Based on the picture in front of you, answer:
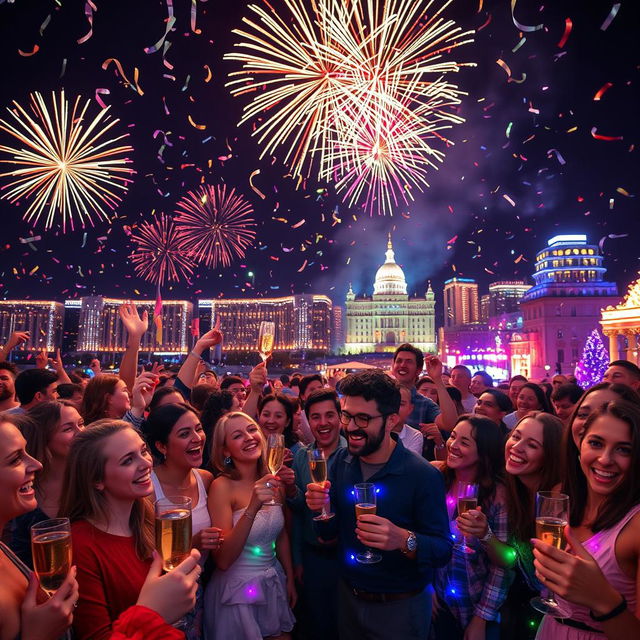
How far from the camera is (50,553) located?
66.2 inches

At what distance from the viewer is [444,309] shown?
13625cm

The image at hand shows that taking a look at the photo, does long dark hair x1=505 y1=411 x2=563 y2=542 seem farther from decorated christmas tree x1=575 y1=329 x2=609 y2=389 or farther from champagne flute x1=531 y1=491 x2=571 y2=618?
decorated christmas tree x1=575 y1=329 x2=609 y2=389

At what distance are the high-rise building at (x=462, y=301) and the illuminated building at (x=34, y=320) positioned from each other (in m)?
94.2

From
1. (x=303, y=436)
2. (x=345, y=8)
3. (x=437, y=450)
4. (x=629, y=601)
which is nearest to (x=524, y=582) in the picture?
(x=629, y=601)

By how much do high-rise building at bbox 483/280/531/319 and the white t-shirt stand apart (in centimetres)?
12984

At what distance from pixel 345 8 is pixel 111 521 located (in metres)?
10.2

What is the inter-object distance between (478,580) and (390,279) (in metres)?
97.6

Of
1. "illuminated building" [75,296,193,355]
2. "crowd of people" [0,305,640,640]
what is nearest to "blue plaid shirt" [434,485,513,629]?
"crowd of people" [0,305,640,640]

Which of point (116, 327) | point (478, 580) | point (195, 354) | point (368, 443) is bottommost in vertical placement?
point (478, 580)

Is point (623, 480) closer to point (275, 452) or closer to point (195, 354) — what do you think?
point (275, 452)

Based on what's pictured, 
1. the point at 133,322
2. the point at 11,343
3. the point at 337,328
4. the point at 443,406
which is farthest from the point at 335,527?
the point at 337,328

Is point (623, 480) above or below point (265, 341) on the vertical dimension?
below

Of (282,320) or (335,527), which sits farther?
(282,320)

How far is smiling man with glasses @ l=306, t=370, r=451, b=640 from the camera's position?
2.64 meters
